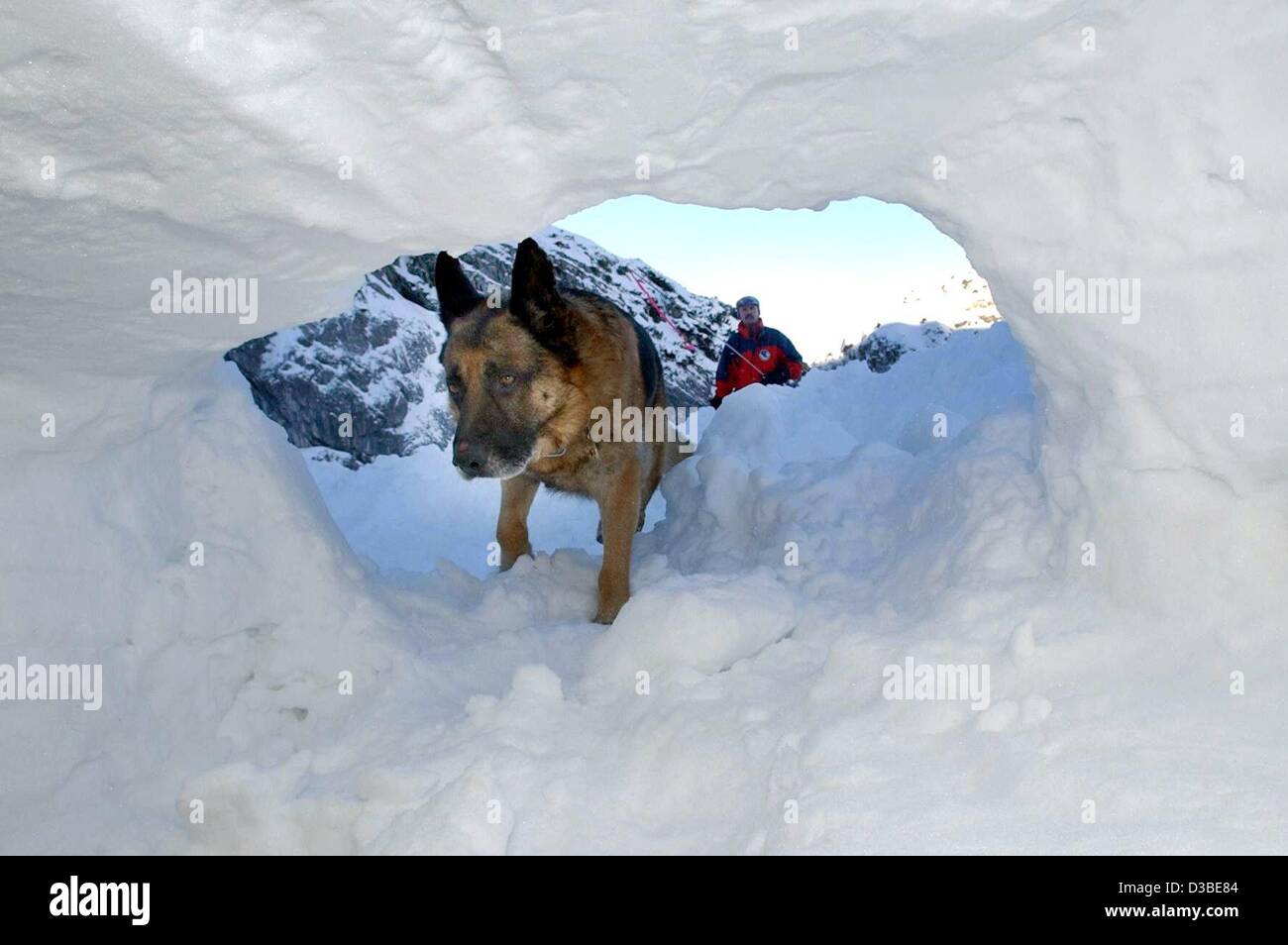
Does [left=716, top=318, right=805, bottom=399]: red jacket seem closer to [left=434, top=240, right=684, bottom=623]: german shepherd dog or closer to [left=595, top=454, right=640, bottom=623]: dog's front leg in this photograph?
[left=434, top=240, right=684, bottom=623]: german shepherd dog

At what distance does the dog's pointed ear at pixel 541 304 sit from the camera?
18.0 feet

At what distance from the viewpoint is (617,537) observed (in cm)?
560

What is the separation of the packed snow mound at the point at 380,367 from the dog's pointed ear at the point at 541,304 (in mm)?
5055

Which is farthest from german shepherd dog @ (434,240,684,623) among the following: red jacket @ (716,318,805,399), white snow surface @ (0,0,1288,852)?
red jacket @ (716,318,805,399)

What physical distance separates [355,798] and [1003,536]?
8.90ft

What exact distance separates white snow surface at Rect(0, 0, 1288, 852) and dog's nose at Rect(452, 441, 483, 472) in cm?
91

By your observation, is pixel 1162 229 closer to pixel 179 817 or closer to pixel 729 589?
pixel 729 589

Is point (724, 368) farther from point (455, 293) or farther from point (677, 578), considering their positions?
point (677, 578)

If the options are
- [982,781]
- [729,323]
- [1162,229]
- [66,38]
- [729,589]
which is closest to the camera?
[66,38]

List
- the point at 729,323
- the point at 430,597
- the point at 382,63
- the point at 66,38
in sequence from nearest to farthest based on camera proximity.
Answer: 1. the point at 66,38
2. the point at 382,63
3. the point at 430,597
4. the point at 729,323

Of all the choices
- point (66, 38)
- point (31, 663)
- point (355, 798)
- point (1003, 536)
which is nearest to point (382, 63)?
point (66, 38)

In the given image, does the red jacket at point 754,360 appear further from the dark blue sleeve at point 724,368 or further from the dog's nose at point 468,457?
the dog's nose at point 468,457

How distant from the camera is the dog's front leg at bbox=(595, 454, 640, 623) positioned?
5426 millimetres

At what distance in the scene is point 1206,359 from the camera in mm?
3289
